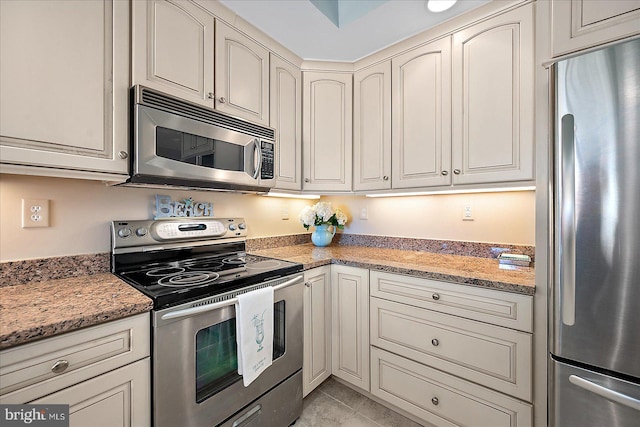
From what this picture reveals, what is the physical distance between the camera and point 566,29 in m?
1.10

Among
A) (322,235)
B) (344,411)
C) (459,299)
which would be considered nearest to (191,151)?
(322,235)

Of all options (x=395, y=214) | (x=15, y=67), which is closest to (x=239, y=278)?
(x=15, y=67)

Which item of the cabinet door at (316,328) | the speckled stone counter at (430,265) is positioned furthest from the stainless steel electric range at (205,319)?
the speckled stone counter at (430,265)

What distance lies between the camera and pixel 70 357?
807mm

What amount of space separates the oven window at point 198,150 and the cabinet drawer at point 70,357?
0.76 meters

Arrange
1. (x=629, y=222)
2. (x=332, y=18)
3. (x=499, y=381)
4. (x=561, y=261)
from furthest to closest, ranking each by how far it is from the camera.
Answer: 1. (x=332, y=18)
2. (x=499, y=381)
3. (x=561, y=261)
4. (x=629, y=222)

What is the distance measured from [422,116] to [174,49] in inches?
60.0

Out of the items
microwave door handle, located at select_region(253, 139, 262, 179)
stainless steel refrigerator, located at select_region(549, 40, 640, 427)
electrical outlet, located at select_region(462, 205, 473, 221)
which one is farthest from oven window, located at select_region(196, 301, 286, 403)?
electrical outlet, located at select_region(462, 205, 473, 221)

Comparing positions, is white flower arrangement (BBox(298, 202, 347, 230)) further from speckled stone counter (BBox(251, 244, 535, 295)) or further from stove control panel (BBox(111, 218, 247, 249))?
stove control panel (BBox(111, 218, 247, 249))

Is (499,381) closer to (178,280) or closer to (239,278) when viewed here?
(239,278)

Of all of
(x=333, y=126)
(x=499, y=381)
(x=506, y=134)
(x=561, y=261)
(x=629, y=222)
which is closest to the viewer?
(x=629, y=222)

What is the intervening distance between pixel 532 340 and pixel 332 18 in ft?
6.79

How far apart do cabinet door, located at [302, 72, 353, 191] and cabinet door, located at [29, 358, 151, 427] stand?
1.56 metres

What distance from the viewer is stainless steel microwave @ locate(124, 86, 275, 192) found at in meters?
1.21
